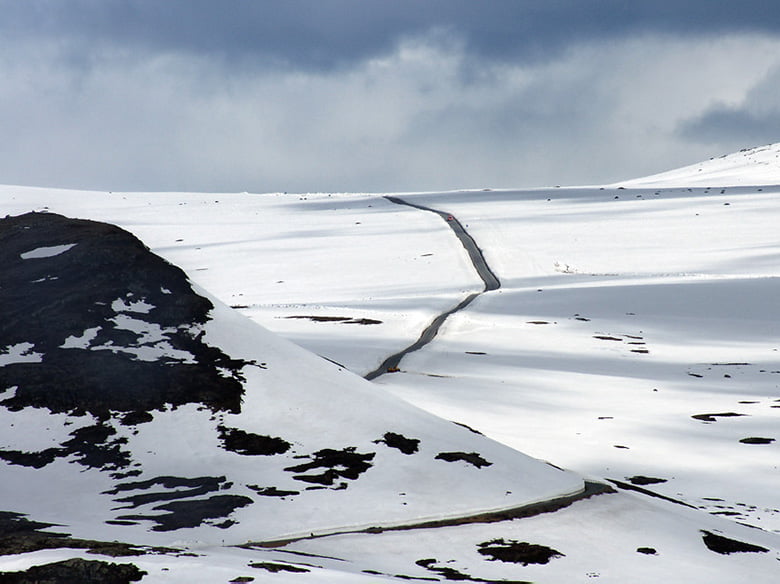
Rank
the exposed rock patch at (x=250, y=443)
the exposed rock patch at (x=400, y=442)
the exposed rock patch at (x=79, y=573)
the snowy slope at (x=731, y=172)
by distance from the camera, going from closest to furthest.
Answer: the exposed rock patch at (x=79, y=573)
the exposed rock patch at (x=250, y=443)
the exposed rock patch at (x=400, y=442)
the snowy slope at (x=731, y=172)

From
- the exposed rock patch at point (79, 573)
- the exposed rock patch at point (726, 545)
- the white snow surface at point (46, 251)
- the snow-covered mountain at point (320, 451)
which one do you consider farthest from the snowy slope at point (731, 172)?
the exposed rock patch at point (79, 573)

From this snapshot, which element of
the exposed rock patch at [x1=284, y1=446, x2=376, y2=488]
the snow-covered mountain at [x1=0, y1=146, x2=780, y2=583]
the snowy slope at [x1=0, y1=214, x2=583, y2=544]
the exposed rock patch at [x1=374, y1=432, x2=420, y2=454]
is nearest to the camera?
the snow-covered mountain at [x1=0, y1=146, x2=780, y2=583]

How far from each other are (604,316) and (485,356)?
9704mm

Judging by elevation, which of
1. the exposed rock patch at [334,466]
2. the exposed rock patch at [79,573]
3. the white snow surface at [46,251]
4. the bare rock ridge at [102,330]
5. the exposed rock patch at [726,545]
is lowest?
the exposed rock patch at [726,545]

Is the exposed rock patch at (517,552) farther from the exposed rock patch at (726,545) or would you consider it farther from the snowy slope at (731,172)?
the snowy slope at (731,172)

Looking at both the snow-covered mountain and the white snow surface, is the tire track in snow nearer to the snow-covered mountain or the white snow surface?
the snow-covered mountain

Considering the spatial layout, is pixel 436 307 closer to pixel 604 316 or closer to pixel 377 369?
pixel 604 316

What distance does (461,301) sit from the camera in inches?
1842

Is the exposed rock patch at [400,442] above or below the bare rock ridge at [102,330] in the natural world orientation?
below

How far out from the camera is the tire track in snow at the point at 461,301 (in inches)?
1288

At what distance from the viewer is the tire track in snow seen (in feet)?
107

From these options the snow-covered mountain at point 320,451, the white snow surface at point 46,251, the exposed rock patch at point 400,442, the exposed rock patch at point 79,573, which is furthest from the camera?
the white snow surface at point 46,251

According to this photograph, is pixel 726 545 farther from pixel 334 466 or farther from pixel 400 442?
pixel 334 466

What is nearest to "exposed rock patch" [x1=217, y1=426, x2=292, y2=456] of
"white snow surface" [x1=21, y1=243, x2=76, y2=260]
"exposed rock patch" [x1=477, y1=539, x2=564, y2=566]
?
"exposed rock patch" [x1=477, y1=539, x2=564, y2=566]
